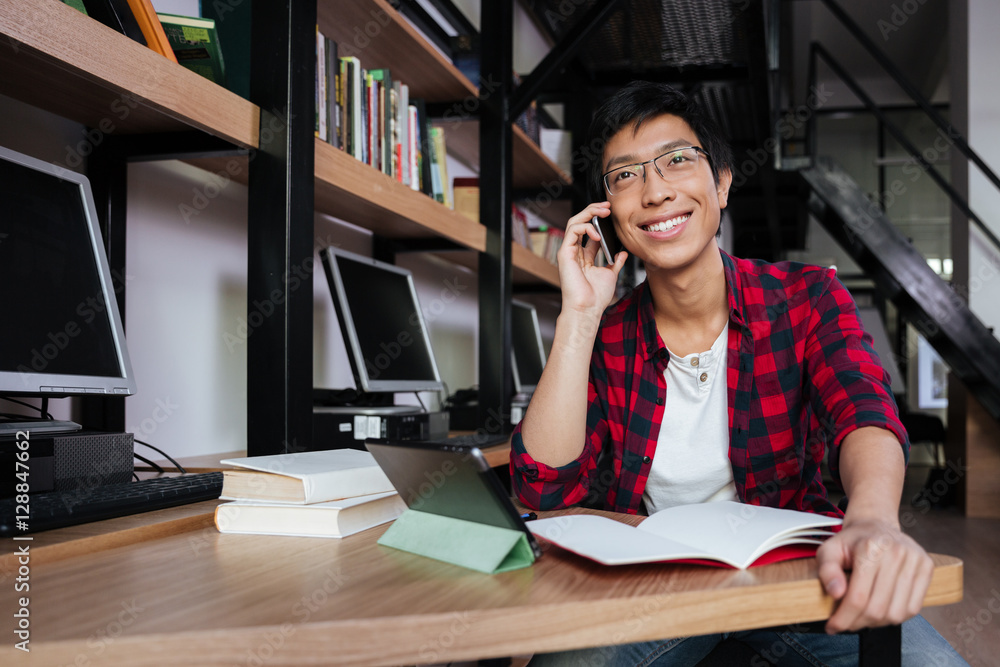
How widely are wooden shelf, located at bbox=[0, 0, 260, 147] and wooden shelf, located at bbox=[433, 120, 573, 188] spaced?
1396mm

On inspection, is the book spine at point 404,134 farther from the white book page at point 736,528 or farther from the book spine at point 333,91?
the white book page at point 736,528

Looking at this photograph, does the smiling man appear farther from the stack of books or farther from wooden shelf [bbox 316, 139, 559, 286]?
wooden shelf [bbox 316, 139, 559, 286]

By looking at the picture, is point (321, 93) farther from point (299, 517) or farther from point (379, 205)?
point (299, 517)

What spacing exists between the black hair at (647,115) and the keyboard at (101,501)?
0.85m

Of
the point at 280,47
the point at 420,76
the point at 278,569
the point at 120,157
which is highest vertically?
the point at 420,76

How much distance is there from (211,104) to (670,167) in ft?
2.59

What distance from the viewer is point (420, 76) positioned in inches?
92.6

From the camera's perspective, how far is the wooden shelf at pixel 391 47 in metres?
1.93

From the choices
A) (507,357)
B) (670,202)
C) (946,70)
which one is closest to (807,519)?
(670,202)

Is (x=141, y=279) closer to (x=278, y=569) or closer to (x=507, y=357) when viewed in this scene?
(x=278, y=569)

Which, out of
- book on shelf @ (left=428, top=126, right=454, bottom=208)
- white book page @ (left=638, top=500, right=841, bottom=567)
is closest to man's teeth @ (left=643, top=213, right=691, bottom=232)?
white book page @ (left=638, top=500, right=841, bottom=567)

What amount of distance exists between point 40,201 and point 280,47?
0.55 meters

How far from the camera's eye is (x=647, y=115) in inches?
51.8

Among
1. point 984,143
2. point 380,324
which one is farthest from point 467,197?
point 984,143
